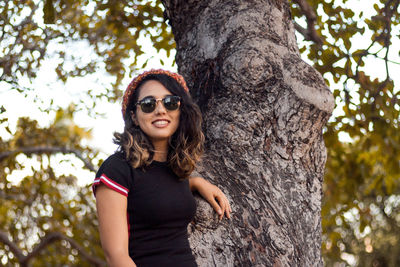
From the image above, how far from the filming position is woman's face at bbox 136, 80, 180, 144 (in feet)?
7.34

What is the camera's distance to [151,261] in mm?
2033

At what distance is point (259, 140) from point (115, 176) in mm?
905

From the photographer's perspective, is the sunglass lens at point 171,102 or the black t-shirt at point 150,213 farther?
the sunglass lens at point 171,102

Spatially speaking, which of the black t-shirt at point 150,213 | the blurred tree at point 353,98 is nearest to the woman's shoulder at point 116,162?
the black t-shirt at point 150,213

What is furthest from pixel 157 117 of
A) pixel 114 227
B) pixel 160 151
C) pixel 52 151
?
pixel 52 151

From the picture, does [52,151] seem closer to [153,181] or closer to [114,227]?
[153,181]

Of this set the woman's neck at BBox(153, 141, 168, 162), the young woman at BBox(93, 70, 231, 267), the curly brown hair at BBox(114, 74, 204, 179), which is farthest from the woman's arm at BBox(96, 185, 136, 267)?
the woman's neck at BBox(153, 141, 168, 162)

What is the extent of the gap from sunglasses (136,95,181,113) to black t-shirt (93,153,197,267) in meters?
0.26

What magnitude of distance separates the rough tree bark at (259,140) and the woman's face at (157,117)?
1.22ft

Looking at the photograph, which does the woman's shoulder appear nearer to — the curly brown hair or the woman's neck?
the curly brown hair

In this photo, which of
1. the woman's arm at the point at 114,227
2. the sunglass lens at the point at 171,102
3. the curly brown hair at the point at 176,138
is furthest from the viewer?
the sunglass lens at the point at 171,102

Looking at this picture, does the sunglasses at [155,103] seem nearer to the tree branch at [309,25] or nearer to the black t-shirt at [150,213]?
the black t-shirt at [150,213]

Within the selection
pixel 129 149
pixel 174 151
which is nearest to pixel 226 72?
pixel 174 151

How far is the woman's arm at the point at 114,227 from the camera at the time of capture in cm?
189
